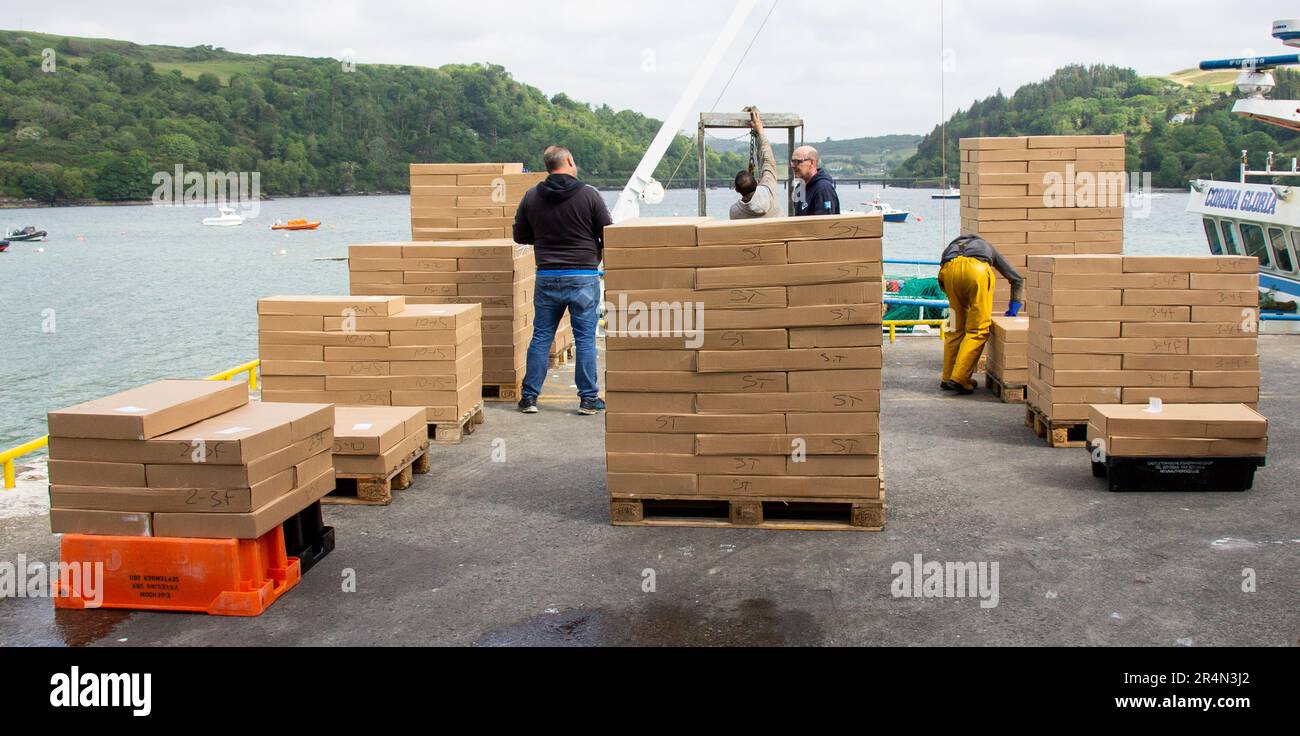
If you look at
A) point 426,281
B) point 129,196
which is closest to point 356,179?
point 129,196

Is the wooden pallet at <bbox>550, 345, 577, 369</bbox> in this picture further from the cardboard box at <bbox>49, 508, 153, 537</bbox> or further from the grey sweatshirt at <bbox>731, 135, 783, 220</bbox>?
the cardboard box at <bbox>49, 508, 153, 537</bbox>

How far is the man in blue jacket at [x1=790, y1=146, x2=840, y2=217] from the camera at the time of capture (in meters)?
10.3

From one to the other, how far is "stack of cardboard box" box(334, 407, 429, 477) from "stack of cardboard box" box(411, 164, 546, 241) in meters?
5.51

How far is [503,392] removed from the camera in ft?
37.1

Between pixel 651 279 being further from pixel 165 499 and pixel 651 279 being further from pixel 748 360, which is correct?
pixel 165 499

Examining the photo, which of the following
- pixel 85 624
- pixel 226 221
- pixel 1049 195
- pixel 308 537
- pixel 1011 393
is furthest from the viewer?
pixel 226 221

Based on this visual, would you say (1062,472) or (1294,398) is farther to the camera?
(1294,398)

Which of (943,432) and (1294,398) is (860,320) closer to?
(943,432)

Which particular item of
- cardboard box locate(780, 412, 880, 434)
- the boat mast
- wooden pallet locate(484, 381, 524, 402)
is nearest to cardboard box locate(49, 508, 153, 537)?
cardboard box locate(780, 412, 880, 434)

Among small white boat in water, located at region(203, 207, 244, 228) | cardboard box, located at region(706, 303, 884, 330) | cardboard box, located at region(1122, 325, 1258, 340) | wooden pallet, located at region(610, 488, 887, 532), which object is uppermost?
small white boat in water, located at region(203, 207, 244, 228)

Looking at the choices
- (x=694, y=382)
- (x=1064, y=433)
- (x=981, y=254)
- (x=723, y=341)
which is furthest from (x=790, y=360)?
(x=981, y=254)

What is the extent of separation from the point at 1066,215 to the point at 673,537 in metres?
7.82

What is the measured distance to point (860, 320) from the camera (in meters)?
6.65

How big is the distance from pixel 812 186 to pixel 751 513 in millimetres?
4428
